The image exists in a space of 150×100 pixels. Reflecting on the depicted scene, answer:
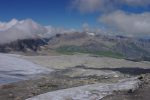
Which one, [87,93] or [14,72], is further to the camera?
[14,72]

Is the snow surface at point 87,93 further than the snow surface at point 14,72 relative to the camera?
No

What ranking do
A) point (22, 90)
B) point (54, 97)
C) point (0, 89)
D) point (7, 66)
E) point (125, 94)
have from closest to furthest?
point (54, 97) < point (125, 94) < point (22, 90) < point (0, 89) < point (7, 66)

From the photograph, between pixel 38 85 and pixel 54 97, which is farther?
pixel 38 85

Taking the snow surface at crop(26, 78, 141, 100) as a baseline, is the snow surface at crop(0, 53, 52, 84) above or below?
below

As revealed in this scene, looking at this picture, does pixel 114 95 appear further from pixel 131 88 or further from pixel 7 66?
pixel 7 66

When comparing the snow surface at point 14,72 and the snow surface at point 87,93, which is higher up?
the snow surface at point 87,93

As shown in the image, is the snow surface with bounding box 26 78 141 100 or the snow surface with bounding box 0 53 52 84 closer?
the snow surface with bounding box 26 78 141 100

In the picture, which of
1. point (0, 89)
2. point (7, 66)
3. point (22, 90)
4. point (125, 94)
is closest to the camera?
point (125, 94)

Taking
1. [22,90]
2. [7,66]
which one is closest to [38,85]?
[22,90]

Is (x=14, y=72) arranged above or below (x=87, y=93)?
below

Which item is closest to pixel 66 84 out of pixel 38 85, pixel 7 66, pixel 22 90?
pixel 38 85
